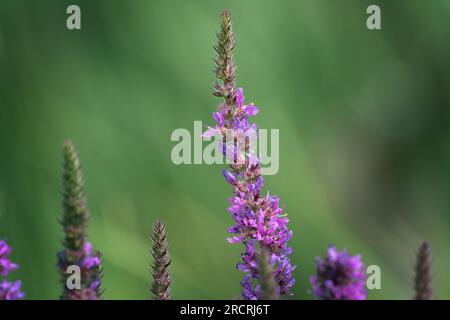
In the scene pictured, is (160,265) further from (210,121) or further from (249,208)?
(210,121)

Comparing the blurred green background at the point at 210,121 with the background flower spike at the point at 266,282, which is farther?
the blurred green background at the point at 210,121

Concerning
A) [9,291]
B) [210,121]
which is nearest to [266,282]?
[9,291]

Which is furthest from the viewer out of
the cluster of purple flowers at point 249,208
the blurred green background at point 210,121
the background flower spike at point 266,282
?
the blurred green background at point 210,121

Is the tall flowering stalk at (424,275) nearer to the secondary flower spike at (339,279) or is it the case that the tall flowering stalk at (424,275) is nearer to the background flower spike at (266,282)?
the secondary flower spike at (339,279)

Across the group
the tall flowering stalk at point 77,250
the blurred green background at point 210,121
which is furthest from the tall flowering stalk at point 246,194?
the blurred green background at point 210,121

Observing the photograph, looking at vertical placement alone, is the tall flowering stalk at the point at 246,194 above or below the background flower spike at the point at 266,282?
above

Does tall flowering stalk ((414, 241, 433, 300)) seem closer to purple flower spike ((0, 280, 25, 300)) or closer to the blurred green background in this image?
purple flower spike ((0, 280, 25, 300))

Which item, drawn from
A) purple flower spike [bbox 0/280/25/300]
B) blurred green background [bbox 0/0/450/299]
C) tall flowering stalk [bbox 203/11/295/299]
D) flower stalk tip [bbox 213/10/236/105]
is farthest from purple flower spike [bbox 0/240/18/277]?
blurred green background [bbox 0/0/450/299]
